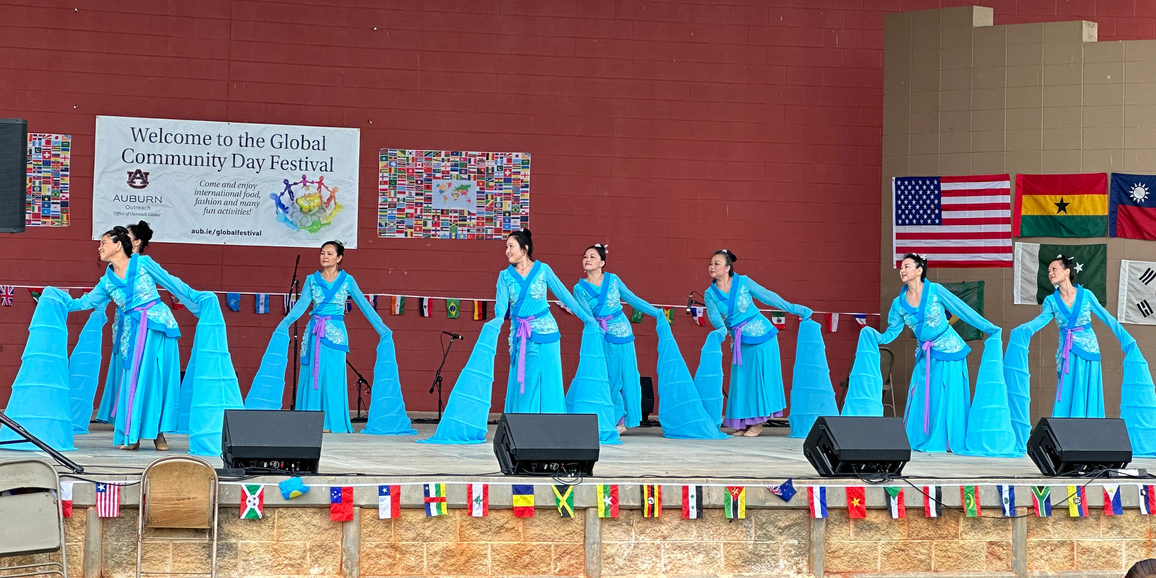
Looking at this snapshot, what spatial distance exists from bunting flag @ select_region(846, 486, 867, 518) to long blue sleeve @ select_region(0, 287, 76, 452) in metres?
3.90

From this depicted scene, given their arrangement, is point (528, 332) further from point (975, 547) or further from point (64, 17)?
point (64, 17)

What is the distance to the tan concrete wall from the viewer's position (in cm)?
996

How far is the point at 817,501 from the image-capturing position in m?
5.63

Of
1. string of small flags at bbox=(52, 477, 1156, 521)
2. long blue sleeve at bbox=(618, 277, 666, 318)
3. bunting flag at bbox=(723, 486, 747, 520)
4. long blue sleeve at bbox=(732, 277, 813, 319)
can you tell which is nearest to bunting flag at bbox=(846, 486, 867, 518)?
string of small flags at bbox=(52, 477, 1156, 521)

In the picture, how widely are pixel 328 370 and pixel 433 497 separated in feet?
12.1

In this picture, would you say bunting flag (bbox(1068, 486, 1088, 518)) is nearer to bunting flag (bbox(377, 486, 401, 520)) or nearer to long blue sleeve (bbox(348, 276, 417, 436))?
bunting flag (bbox(377, 486, 401, 520))

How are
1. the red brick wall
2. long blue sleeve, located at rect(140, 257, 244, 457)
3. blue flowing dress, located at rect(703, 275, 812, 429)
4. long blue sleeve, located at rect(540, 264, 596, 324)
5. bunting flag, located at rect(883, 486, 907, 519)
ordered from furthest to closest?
the red brick wall → blue flowing dress, located at rect(703, 275, 812, 429) → long blue sleeve, located at rect(540, 264, 596, 324) → long blue sleeve, located at rect(140, 257, 244, 457) → bunting flag, located at rect(883, 486, 907, 519)

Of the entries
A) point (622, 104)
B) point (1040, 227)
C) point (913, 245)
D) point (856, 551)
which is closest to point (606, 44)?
point (622, 104)

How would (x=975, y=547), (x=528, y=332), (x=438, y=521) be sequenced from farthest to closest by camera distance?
(x=528, y=332) → (x=975, y=547) → (x=438, y=521)

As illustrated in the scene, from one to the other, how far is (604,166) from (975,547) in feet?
18.1

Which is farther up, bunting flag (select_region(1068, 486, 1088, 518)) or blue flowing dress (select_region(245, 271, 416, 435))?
blue flowing dress (select_region(245, 271, 416, 435))

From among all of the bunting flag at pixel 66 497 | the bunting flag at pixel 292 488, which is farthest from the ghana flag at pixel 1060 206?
the bunting flag at pixel 66 497

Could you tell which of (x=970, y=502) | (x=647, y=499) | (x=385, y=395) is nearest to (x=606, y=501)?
(x=647, y=499)

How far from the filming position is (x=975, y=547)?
588 cm
